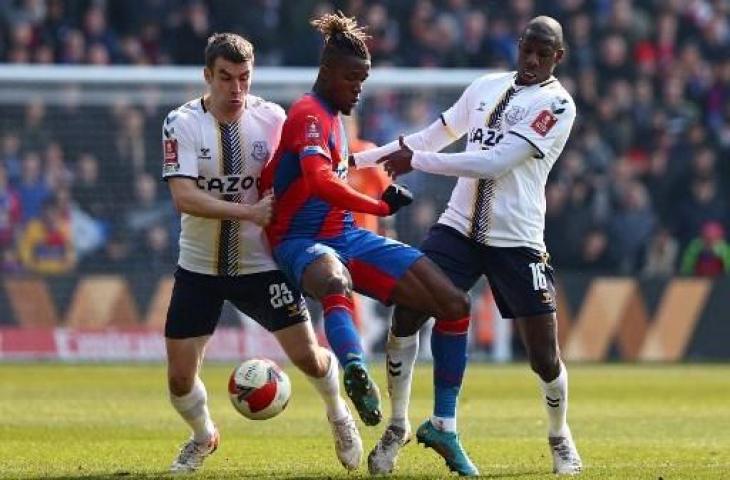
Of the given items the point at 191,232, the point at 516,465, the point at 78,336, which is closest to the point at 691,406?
the point at 516,465

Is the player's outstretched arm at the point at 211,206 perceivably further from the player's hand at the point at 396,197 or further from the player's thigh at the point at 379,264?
the player's hand at the point at 396,197

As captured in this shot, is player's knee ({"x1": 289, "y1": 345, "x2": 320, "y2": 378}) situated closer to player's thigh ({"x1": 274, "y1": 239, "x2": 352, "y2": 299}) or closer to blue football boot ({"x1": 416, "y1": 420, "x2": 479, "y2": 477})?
player's thigh ({"x1": 274, "y1": 239, "x2": 352, "y2": 299})

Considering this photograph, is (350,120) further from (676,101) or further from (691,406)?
(676,101)

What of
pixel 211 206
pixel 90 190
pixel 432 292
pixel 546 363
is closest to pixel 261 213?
pixel 211 206

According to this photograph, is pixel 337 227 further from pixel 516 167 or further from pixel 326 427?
pixel 326 427

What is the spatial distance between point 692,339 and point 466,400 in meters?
7.13

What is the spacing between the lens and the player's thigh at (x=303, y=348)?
10.3 metres

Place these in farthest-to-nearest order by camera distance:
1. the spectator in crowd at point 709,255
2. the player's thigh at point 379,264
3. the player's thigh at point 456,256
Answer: the spectator in crowd at point 709,255, the player's thigh at point 456,256, the player's thigh at point 379,264

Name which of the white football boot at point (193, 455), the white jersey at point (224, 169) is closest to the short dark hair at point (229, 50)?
the white jersey at point (224, 169)

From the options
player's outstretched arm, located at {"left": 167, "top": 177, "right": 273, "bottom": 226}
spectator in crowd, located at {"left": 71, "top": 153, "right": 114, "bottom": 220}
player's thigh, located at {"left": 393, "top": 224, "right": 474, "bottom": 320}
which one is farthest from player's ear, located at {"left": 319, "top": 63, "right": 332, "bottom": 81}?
spectator in crowd, located at {"left": 71, "top": 153, "right": 114, "bottom": 220}

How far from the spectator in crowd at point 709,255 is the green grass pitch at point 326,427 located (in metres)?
3.31

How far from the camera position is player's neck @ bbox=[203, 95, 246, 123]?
10.4 m

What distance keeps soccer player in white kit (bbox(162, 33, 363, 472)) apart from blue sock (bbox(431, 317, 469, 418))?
55 cm

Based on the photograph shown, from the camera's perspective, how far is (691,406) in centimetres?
1634
